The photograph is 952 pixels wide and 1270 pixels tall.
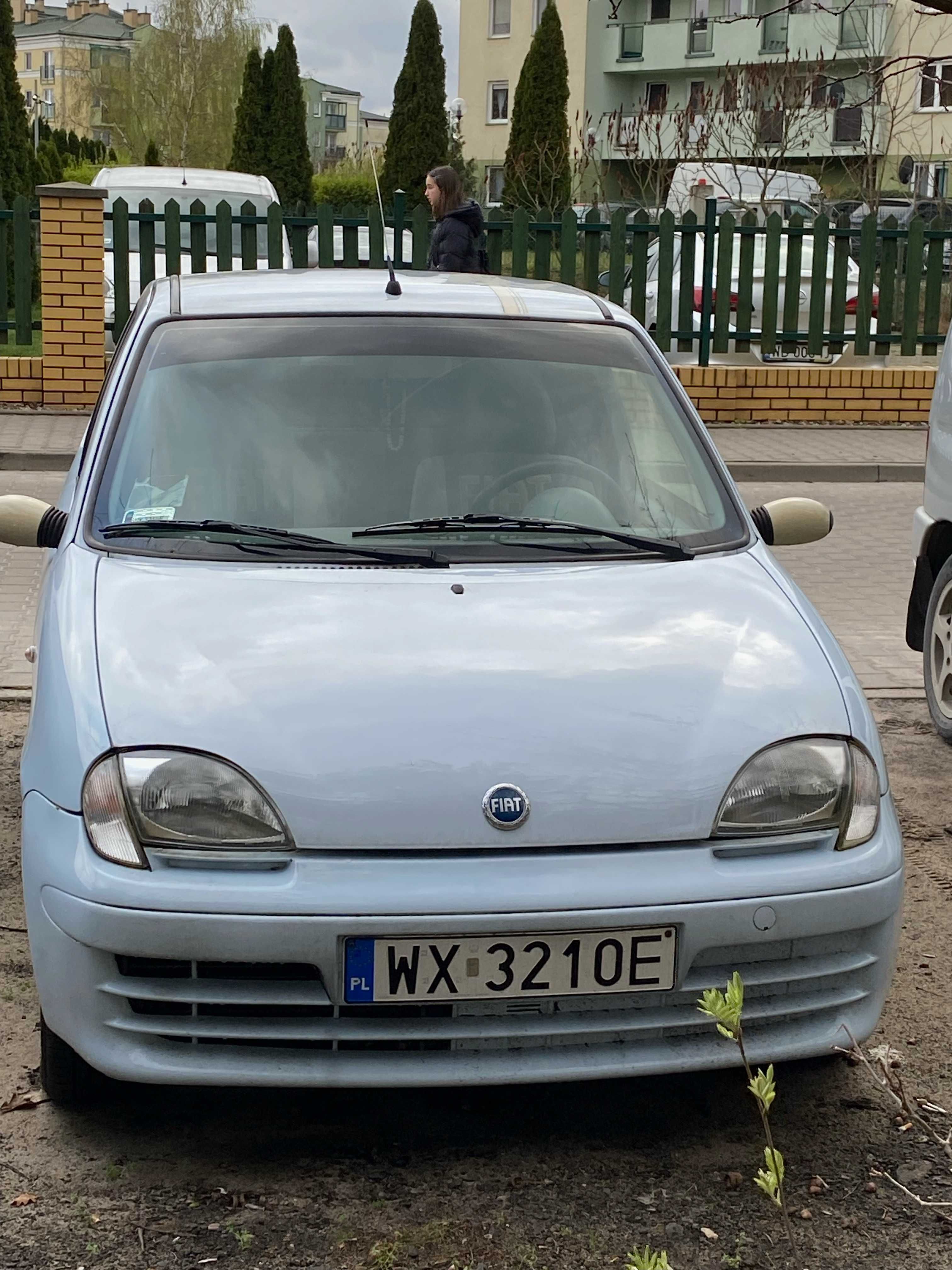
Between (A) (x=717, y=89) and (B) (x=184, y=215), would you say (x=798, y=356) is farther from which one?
(A) (x=717, y=89)

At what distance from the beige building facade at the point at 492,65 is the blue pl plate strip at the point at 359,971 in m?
57.7

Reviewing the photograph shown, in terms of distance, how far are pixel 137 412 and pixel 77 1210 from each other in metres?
1.93

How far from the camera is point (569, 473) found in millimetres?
4098

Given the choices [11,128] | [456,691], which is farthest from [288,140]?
[456,691]

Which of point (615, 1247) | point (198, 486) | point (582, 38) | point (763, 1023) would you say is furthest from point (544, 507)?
point (582, 38)

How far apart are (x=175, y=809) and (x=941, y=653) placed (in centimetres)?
394

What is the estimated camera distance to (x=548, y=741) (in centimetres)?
298

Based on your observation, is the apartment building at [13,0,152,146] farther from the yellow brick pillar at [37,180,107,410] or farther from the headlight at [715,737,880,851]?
the headlight at [715,737,880,851]

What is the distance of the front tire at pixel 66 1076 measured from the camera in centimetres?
311

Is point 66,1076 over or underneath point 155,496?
underneath

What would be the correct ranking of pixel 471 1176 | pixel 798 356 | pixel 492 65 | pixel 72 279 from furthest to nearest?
pixel 492 65 → pixel 798 356 → pixel 72 279 → pixel 471 1176

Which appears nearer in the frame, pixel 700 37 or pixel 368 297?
pixel 368 297

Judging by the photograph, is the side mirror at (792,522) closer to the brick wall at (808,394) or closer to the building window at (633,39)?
the brick wall at (808,394)

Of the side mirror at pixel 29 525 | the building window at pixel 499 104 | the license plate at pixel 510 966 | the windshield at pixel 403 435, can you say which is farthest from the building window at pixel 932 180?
the license plate at pixel 510 966
